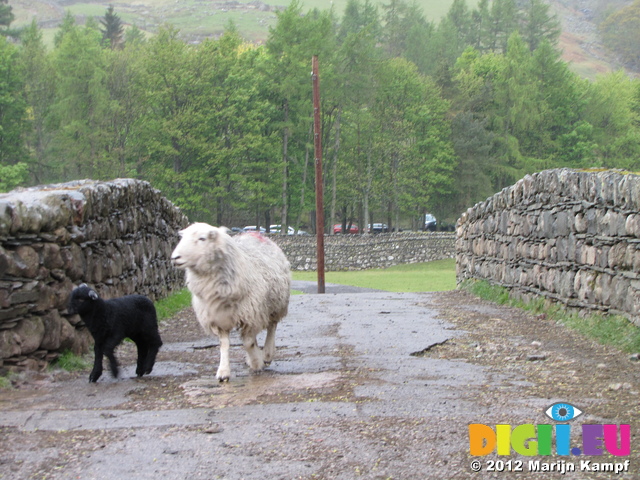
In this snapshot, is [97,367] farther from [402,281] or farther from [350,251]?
[350,251]

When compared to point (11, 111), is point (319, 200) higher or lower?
lower

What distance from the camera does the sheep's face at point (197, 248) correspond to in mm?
7321

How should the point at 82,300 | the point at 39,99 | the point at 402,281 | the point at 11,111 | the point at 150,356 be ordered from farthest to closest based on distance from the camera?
the point at 39,99 → the point at 11,111 → the point at 402,281 → the point at 150,356 → the point at 82,300

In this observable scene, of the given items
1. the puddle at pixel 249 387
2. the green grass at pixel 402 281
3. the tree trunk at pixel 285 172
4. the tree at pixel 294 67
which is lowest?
the green grass at pixel 402 281

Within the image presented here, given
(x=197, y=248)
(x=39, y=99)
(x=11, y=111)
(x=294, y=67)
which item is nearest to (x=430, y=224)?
(x=294, y=67)

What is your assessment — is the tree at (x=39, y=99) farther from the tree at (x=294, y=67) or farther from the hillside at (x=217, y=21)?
the hillside at (x=217, y=21)

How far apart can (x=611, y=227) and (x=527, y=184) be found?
382cm

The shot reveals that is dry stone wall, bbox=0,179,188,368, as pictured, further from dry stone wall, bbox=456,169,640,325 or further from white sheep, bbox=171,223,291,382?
dry stone wall, bbox=456,169,640,325

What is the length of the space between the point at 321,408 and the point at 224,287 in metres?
2.04

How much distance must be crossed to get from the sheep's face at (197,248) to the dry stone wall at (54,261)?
142 centimetres

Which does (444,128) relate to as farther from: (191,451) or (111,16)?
(191,451)

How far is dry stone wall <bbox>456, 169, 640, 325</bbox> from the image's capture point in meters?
8.84

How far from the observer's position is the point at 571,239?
10.8 m

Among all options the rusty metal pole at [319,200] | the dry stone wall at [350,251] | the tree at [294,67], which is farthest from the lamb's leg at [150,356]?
the tree at [294,67]
